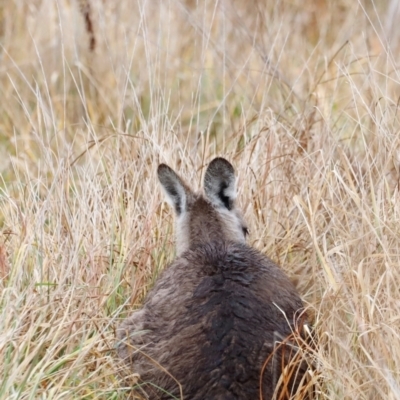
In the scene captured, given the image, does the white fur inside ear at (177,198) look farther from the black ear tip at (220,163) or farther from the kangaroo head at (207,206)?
the black ear tip at (220,163)

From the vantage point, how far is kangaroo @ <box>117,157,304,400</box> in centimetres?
383

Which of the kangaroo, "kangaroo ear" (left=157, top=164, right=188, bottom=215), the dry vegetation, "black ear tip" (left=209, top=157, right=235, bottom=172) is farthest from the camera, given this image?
"kangaroo ear" (left=157, top=164, right=188, bottom=215)

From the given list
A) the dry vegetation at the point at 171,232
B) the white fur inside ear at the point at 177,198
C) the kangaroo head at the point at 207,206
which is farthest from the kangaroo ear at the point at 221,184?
the dry vegetation at the point at 171,232

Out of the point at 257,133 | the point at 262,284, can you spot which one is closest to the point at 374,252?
the point at 262,284

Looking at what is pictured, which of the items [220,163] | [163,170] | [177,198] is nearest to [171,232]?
[177,198]

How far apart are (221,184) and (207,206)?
12 centimetres

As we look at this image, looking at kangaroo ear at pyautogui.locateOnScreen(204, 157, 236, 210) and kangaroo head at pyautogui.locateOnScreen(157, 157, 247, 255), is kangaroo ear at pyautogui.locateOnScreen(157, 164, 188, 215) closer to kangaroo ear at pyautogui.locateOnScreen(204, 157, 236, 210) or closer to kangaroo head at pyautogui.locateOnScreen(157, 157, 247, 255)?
kangaroo head at pyautogui.locateOnScreen(157, 157, 247, 255)

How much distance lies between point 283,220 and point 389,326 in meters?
1.54

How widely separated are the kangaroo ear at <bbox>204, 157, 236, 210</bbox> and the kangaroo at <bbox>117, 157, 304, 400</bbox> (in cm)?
9

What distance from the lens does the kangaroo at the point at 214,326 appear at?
383cm

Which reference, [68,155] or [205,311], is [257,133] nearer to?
[68,155]

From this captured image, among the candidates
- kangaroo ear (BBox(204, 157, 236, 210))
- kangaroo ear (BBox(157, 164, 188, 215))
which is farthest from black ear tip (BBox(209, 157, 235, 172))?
kangaroo ear (BBox(157, 164, 188, 215))

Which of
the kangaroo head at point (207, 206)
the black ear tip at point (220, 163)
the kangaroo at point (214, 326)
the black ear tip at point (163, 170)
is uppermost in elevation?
the black ear tip at point (163, 170)

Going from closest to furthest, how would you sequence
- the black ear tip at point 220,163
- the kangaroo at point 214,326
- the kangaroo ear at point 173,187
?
the kangaroo at point 214,326 < the black ear tip at point 220,163 < the kangaroo ear at point 173,187
